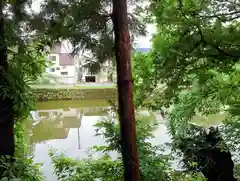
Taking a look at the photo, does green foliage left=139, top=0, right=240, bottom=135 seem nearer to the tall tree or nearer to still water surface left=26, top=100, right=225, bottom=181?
the tall tree

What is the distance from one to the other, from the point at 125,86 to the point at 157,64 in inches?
11.4

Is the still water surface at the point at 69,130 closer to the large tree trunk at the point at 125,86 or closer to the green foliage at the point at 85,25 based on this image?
the large tree trunk at the point at 125,86

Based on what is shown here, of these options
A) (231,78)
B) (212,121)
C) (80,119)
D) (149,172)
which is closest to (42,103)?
(80,119)

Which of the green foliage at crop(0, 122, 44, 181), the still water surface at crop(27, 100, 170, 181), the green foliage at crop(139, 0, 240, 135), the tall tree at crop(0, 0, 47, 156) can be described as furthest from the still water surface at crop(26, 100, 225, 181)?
→ the green foliage at crop(139, 0, 240, 135)

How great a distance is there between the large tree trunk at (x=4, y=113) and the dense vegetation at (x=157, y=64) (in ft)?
0.12

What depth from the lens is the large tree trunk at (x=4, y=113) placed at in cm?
196

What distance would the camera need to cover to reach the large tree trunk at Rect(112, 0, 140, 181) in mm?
1844

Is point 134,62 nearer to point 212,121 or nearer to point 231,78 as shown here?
point 231,78

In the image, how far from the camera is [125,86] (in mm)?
1891

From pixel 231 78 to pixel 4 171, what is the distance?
175cm

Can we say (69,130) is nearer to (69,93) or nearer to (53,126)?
(53,126)

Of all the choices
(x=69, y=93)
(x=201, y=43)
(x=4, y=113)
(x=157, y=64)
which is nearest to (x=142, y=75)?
(x=157, y=64)

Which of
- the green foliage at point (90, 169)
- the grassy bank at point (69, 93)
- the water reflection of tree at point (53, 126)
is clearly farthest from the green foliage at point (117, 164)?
the grassy bank at point (69, 93)

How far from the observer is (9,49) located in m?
2.12
